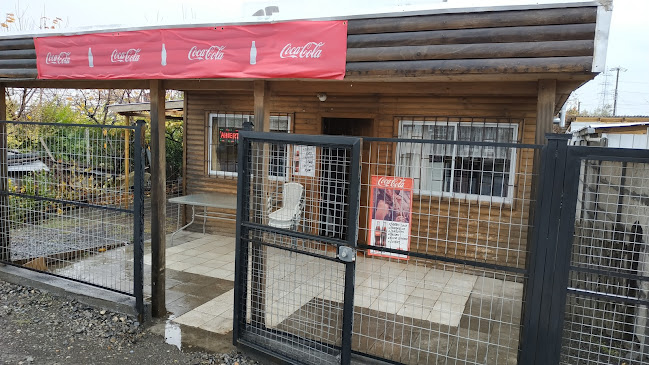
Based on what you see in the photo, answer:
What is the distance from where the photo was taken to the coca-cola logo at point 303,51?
11.7 feet

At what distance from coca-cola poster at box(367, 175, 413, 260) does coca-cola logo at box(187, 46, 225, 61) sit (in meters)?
1.78

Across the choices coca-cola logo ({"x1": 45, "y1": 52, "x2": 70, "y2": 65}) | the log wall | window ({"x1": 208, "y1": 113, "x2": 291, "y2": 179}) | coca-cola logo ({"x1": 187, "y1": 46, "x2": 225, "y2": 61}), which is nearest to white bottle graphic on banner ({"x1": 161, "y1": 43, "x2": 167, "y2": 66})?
coca-cola logo ({"x1": 187, "y1": 46, "x2": 225, "y2": 61})

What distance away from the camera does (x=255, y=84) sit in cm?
404

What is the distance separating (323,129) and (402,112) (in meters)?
1.37

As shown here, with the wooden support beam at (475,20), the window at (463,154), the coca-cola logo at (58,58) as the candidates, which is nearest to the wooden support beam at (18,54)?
the coca-cola logo at (58,58)

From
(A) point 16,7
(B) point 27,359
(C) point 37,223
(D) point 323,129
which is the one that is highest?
(A) point 16,7

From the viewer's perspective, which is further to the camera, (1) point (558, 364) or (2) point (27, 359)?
(2) point (27, 359)

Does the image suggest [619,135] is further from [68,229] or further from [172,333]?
[68,229]

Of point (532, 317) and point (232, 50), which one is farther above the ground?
point (232, 50)

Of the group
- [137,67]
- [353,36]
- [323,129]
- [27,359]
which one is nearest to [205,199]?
[323,129]

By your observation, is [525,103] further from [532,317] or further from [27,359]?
[27,359]

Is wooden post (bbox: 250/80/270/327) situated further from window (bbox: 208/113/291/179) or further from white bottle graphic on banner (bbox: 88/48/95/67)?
window (bbox: 208/113/291/179)

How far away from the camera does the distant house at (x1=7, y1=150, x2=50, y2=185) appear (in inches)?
302

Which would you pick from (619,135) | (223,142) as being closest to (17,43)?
(223,142)
